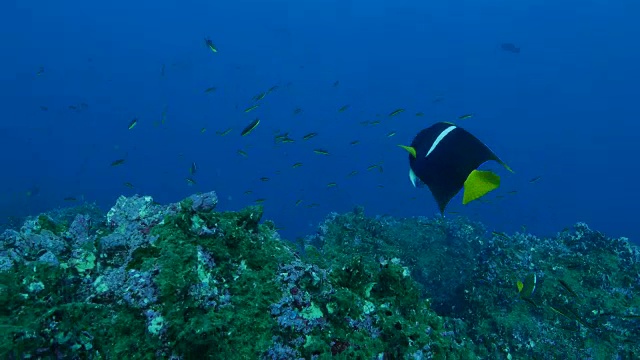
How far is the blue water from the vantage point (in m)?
74.9

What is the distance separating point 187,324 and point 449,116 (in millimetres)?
99120

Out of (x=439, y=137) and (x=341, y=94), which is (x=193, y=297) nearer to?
(x=439, y=137)

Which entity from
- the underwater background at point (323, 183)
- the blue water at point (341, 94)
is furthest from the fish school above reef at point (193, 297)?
the blue water at point (341, 94)

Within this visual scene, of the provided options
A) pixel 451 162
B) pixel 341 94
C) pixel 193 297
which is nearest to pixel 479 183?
pixel 451 162

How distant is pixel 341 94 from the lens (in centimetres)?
10531

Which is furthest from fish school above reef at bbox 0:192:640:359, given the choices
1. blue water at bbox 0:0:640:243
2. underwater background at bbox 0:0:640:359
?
blue water at bbox 0:0:640:243

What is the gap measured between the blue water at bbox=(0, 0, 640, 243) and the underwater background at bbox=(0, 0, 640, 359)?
0.76m

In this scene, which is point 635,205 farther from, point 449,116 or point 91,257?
point 91,257

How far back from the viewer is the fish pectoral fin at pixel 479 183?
1704 millimetres

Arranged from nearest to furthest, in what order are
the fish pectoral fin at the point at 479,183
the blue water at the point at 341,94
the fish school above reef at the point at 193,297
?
the fish pectoral fin at the point at 479,183, the fish school above reef at the point at 193,297, the blue water at the point at 341,94

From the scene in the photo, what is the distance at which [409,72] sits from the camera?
106 m

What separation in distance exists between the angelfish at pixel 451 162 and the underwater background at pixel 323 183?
41.1 inches

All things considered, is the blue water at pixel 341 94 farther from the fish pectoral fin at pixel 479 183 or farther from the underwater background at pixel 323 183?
the fish pectoral fin at pixel 479 183

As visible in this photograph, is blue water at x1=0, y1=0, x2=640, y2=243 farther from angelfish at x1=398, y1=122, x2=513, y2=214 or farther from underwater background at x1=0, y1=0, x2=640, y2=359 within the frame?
angelfish at x1=398, y1=122, x2=513, y2=214
